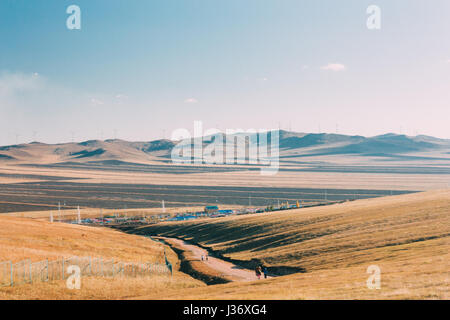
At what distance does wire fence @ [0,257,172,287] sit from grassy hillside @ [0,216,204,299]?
1354 mm

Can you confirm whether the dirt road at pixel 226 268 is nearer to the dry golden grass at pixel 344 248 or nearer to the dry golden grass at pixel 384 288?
the dry golden grass at pixel 344 248

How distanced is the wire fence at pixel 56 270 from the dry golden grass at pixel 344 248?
12.1 meters

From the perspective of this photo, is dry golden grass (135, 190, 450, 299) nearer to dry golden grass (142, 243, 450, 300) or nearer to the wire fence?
dry golden grass (142, 243, 450, 300)

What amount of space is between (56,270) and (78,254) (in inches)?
669

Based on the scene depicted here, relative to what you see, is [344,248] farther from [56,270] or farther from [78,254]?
[56,270]

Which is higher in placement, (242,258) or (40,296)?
(40,296)

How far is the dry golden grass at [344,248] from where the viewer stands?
2369cm

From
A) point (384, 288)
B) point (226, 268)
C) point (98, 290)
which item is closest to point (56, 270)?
point (98, 290)

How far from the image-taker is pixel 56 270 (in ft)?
115
